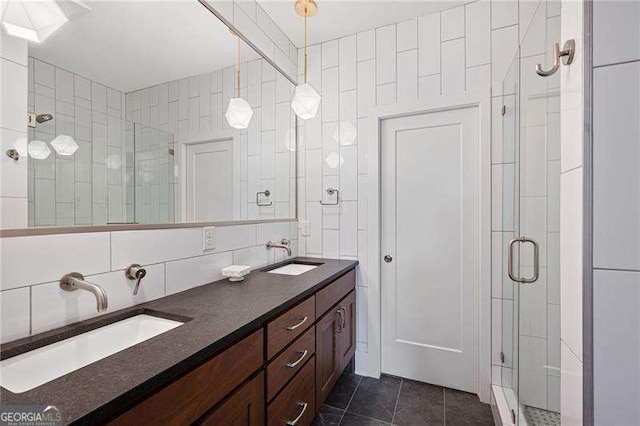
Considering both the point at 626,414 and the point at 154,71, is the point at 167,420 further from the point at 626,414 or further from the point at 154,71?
the point at 154,71

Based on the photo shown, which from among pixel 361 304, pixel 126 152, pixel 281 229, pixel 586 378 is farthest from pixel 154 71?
pixel 361 304

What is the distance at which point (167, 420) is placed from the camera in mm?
693

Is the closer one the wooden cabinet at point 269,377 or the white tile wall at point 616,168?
the white tile wall at point 616,168

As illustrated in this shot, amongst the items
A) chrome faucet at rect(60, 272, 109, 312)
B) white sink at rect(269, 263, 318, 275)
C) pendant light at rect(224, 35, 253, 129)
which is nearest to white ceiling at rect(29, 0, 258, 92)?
pendant light at rect(224, 35, 253, 129)

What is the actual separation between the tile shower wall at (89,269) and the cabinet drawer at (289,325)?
1.75ft

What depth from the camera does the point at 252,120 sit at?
2.00 metres

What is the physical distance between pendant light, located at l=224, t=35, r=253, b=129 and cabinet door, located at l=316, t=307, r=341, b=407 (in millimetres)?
1298

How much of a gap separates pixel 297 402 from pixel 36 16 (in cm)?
172

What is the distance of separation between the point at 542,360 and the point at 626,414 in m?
0.73

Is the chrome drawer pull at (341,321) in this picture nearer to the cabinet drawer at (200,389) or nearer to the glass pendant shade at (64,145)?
the cabinet drawer at (200,389)

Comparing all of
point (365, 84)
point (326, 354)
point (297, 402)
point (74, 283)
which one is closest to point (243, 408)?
point (297, 402)

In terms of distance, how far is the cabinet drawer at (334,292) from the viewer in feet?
A: 5.16

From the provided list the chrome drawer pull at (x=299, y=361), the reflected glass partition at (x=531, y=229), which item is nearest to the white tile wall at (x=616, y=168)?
the reflected glass partition at (x=531, y=229)

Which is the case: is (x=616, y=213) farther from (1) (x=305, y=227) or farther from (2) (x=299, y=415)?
(1) (x=305, y=227)
